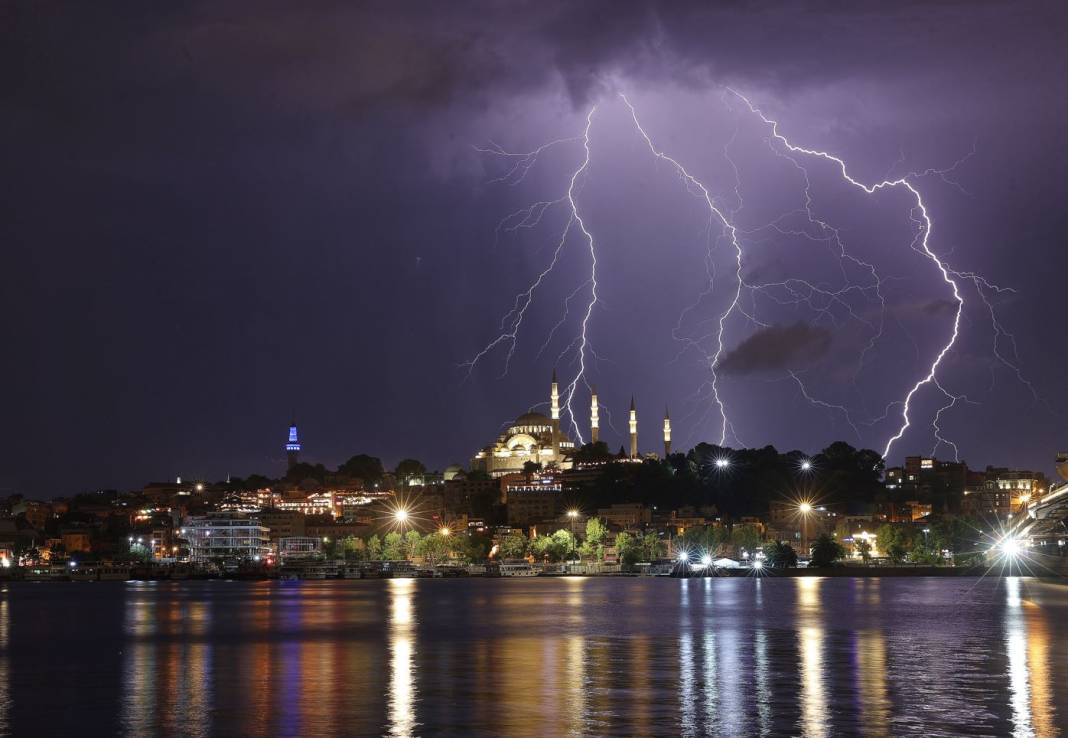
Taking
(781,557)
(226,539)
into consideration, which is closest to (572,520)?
(781,557)

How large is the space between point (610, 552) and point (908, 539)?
3421 centimetres

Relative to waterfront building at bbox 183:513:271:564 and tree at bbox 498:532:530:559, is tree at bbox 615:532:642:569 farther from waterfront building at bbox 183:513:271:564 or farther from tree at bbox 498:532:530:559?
waterfront building at bbox 183:513:271:564

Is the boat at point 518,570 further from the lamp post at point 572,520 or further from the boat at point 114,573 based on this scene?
the boat at point 114,573

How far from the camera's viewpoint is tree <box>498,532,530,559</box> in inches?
6845

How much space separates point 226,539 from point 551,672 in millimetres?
160748

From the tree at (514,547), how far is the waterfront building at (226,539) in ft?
114

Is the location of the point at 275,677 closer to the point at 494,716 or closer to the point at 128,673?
the point at 128,673

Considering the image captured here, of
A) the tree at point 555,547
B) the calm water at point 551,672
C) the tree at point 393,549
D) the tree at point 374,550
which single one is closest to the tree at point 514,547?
the tree at point 555,547

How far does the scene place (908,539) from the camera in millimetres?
149750

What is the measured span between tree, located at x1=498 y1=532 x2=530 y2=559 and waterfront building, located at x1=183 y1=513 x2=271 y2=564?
34.7 m

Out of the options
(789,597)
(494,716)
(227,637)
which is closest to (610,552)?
(789,597)

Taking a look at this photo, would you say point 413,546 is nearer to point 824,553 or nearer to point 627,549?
point 627,549

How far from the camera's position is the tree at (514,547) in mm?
173875

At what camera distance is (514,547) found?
17462 centimetres
